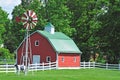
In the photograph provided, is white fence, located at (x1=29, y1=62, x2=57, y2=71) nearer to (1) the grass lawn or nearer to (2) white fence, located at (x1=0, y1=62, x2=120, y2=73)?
(2) white fence, located at (x1=0, y1=62, x2=120, y2=73)

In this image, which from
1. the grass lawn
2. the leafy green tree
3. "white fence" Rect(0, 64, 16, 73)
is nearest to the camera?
the grass lawn

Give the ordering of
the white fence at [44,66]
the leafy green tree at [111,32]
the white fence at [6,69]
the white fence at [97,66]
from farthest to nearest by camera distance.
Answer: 1. the leafy green tree at [111,32]
2. the white fence at [97,66]
3. the white fence at [44,66]
4. the white fence at [6,69]

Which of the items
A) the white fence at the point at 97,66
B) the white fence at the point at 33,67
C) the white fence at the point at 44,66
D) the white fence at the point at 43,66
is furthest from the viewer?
the white fence at the point at 97,66

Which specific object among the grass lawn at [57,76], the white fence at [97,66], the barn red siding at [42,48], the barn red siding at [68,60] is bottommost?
the grass lawn at [57,76]

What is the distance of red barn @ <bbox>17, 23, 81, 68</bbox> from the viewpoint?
193 ft

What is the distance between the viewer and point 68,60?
6034cm

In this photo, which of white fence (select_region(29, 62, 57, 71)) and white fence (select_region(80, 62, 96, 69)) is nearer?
white fence (select_region(29, 62, 57, 71))

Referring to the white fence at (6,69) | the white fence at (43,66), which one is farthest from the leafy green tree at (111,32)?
the white fence at (6,69)

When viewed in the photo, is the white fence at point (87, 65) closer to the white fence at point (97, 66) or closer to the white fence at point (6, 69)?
the white fence at point (97, 66)

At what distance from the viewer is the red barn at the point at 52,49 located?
5869 cm

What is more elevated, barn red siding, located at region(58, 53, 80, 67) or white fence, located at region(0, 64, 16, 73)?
barn red siding, located at region(58, 53, 80, 67)

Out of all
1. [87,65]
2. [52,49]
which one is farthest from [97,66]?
[52,49]

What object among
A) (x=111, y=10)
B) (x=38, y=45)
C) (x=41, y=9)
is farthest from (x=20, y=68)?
(x=41, y=9)

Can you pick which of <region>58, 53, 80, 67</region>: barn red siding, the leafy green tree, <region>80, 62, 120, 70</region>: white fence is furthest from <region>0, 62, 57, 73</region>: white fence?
the leafy green tree
